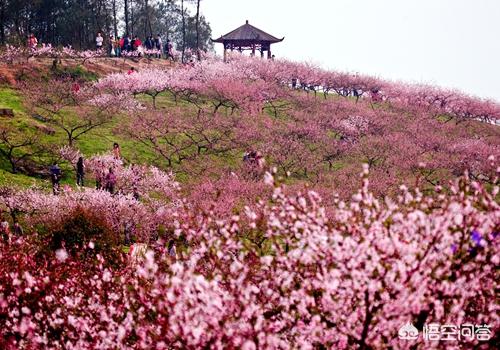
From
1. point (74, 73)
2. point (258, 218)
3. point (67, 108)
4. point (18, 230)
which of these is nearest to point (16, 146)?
point (18, 230)

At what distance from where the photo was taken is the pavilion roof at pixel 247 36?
63812 millimetres

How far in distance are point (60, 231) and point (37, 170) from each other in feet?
41.9

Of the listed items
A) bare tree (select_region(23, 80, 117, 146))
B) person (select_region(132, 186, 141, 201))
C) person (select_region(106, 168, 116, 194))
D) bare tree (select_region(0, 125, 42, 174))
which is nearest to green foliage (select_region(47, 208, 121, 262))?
person (select_region(106, 168, 116, 194))

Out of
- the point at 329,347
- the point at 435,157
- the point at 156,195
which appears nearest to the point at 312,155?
the point at 435,157

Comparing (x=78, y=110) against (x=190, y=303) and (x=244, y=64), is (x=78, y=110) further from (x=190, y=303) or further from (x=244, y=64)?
(x=190, y=303)

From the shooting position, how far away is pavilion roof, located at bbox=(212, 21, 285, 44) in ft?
209

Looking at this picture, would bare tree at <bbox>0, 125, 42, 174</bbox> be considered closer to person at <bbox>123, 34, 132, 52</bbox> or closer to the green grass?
the green grass

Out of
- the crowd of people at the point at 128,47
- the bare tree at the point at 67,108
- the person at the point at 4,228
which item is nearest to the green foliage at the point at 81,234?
the person at the point at 4,228

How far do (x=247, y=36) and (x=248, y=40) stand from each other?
653 mm

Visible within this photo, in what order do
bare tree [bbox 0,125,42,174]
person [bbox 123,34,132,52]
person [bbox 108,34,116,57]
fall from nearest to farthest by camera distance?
bare tree [bbox 0,125,42,174], person [bbox 123,34,132,52], person [bbox 108,34,116,57]

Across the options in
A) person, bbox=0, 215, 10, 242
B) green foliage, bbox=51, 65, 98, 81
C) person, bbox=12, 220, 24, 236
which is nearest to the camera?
person, bbox=0, 215, 10, 242

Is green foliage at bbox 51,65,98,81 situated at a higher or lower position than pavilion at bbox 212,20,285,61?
lower

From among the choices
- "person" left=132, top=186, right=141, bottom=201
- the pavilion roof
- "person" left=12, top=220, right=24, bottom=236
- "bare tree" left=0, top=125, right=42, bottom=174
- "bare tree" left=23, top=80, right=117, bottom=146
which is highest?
the pavilion roof

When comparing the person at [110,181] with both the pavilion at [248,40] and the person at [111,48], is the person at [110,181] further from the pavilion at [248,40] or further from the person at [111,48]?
the pavilion at [248,40]
